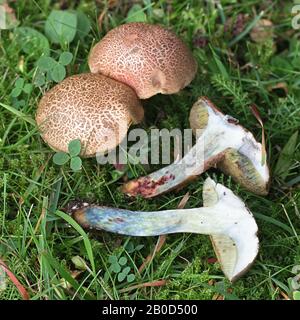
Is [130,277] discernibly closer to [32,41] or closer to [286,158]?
[286,158]

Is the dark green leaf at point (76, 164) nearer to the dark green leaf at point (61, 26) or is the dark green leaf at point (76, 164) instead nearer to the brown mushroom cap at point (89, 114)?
the brown mushroom cap at point (89, 114)

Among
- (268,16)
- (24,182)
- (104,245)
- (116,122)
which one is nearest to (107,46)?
(116,122)

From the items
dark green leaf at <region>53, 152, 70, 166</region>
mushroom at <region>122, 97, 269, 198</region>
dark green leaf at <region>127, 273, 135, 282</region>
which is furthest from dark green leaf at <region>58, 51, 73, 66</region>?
dark green leaf at <region>127, 273, 135, 282</region>

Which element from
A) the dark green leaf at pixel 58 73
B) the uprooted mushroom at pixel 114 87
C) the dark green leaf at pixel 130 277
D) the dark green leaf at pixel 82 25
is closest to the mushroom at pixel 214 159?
the uprooted mushroom at pixel 114 87

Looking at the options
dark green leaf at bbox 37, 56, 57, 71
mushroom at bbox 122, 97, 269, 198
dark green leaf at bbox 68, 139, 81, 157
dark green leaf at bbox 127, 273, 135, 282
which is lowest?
dark green leaf at bbox 127, 273, 135, 282

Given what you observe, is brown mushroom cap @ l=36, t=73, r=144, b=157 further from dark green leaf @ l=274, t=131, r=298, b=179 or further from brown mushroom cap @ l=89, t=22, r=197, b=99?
dark green leaf @ l=274, t=131, r=298, b=179

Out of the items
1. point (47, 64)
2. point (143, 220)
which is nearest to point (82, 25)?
point (47, 64)

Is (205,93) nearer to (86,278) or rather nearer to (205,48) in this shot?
(205,48)
